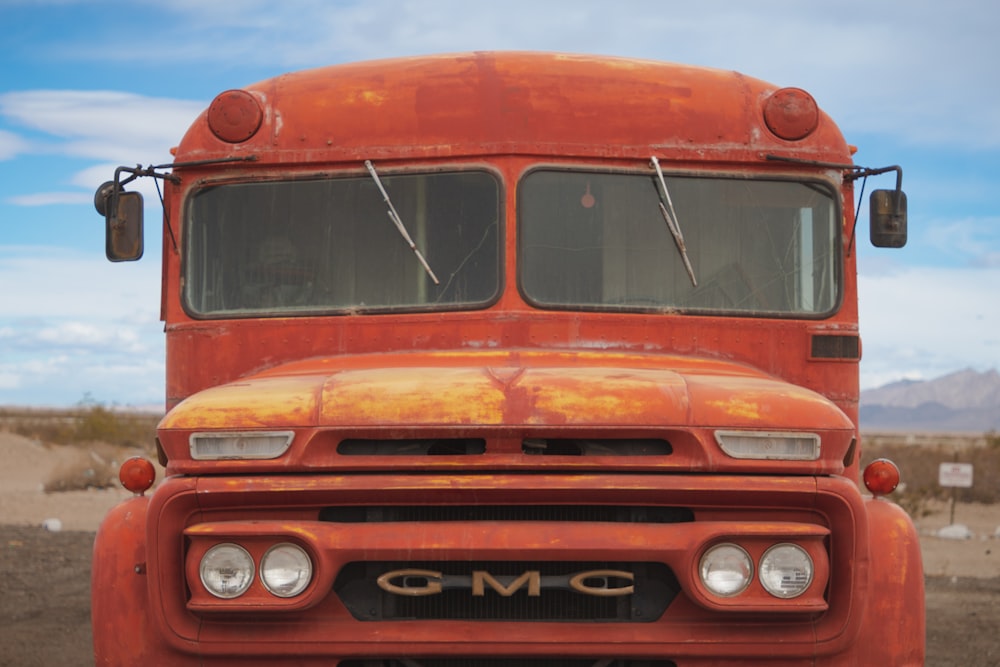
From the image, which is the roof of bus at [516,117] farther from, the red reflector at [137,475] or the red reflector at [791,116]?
the red reflector at [137,475]

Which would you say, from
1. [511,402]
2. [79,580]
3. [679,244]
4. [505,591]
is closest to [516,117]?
[679,244]

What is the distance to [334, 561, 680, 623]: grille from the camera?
409cm

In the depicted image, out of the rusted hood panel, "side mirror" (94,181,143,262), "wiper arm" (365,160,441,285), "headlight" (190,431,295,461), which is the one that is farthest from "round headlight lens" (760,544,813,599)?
"side mirror" (94,181,143,262)

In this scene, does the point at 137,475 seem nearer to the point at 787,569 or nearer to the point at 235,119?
the point at 235,119

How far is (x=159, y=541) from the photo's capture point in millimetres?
4148

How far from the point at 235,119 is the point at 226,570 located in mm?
2123

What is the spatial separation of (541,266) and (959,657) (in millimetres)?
5257

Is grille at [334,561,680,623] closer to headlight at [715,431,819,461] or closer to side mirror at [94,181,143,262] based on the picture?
headlight at [715,431,819,461]

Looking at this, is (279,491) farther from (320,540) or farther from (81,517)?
(81,517)

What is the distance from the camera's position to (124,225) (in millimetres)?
5656

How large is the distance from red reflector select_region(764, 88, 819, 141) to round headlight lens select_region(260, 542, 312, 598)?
2667 mm

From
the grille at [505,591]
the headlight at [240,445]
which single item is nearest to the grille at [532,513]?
the grille at [505,591]

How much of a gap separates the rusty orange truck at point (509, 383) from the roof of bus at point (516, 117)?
0.01 metres

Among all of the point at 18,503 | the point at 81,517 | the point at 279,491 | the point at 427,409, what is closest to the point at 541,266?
the point at 427,409
